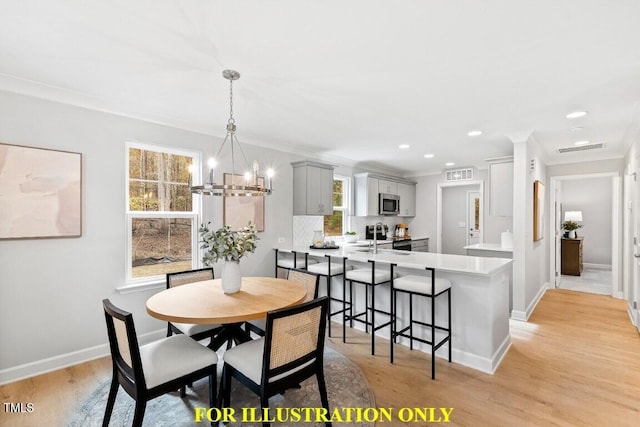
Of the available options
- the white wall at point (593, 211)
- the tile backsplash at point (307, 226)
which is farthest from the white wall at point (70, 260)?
the white wall at point (593, 211)

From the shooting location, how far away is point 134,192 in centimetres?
317

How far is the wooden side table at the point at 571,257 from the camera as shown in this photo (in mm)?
6695

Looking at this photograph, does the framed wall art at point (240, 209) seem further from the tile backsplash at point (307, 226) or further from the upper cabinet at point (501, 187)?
the upper cabinet at point (501, 187)

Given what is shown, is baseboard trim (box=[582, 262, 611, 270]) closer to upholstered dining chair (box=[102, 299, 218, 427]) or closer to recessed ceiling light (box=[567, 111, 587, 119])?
recessed ceiling light (box=[567, 111, 587, 119])

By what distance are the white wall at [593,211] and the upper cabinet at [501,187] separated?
4.44 metres

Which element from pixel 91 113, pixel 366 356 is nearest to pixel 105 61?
pixel 91 113

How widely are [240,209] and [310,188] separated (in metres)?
1.12

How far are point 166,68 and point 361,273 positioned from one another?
99.0 inches

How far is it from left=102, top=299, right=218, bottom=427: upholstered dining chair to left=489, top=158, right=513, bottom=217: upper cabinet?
4.31 m

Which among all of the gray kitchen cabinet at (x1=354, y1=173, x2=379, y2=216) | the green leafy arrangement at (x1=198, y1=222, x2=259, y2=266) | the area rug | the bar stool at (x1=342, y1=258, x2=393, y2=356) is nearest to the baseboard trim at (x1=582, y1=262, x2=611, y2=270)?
the gray kitchen cabinet at (x1=354, y1=173, x2=379, y2=216)

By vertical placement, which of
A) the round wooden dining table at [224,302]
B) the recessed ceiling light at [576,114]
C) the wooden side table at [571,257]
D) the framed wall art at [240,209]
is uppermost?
the recessed ceiling light at [576,114]

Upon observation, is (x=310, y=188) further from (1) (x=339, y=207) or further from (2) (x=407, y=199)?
(2) (x=407, y=199)

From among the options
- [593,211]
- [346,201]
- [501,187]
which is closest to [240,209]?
[346,201]

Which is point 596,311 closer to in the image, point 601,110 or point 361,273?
point 601,110
